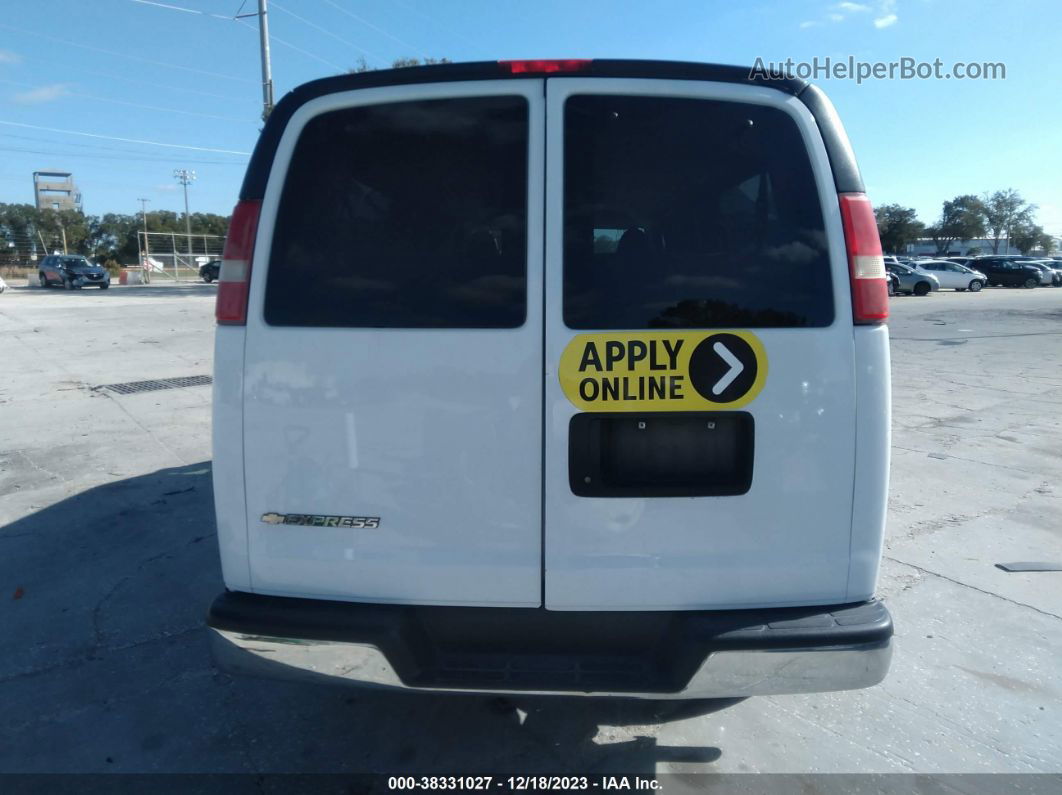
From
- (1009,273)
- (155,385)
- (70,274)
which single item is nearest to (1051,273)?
(1009,273)

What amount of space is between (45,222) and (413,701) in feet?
303

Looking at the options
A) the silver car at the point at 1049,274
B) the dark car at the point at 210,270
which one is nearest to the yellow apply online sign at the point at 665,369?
the dark car at the point at 210,270

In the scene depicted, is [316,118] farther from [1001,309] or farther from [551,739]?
[1001,309]

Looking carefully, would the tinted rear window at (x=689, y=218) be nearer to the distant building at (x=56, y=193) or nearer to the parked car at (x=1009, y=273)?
the parked car at (x=1009, y=273)

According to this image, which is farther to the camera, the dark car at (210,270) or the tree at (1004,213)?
the tree at (1004,213)

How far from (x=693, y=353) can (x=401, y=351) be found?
0.87m

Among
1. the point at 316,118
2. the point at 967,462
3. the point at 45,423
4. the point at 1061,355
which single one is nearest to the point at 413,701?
the point at 316,118

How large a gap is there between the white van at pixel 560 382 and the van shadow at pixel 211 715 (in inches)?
15.0

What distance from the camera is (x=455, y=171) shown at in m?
2.30

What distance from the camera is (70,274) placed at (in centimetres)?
3878

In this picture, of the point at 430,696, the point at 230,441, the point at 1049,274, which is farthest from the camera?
the point at 1049,274

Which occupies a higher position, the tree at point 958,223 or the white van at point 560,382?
the tree at point 958,223

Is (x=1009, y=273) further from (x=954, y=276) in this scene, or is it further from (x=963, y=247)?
(x=963, y=247)

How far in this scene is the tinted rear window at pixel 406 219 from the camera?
7.38ft
